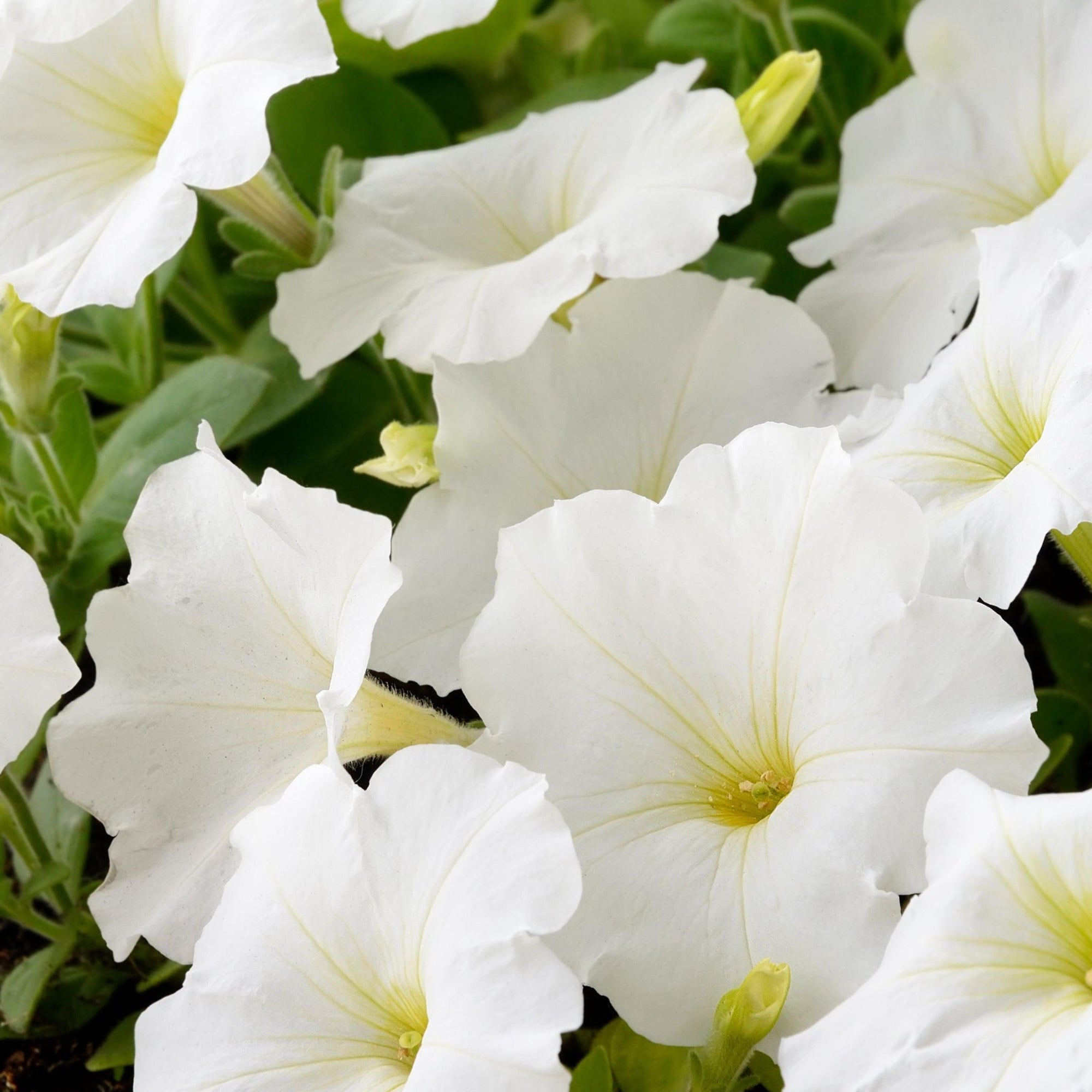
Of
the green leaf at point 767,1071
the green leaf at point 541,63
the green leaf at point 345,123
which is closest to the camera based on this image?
the green leaf at point 767,1071

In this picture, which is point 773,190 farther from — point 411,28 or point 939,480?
point 939,480

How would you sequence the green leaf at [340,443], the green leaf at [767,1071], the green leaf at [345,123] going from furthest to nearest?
the green leaf at [345,123], the green leaf at [340,443], the green leaf at [767,1071]

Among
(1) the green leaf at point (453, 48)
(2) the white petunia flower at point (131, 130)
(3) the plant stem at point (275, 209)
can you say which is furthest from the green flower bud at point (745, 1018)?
(1) the green leaf at point (453, 48)

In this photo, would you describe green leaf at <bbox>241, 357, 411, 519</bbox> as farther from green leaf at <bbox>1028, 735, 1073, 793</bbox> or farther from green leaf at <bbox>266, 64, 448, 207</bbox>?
green leaf at <bbox>1028, 735, 1073, 793</bbox>

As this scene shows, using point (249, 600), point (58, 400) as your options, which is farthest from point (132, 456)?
point (249, 600)

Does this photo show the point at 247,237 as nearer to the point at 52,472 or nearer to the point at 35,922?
the point at 52,472

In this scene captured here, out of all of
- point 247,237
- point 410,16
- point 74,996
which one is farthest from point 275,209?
point 74,996

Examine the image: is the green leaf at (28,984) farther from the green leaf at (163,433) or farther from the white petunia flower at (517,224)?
the white petunia flower at (517,224)
